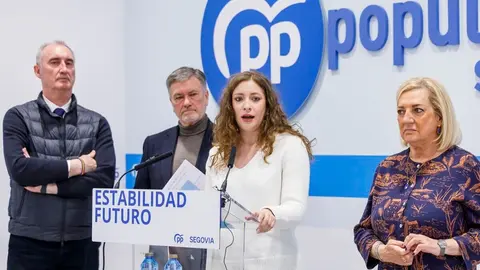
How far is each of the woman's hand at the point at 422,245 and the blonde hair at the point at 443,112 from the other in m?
0.36

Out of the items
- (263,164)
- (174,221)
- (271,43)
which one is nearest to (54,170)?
(263,164)

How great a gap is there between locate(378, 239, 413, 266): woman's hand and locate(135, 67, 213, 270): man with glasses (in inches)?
50.0

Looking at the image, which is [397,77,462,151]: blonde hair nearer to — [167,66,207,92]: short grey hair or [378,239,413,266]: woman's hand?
[378,239,413,266]: woman's hand

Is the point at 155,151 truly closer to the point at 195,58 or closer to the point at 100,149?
the point at 100,149

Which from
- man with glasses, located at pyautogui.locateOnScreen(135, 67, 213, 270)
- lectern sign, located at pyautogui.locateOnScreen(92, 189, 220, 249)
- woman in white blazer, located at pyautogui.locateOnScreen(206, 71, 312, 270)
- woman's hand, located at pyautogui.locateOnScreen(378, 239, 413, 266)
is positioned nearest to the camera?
lectern sign, located at pyautogui.locateOnScreen(92, 189, 220, 249)

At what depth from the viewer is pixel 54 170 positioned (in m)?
3.73

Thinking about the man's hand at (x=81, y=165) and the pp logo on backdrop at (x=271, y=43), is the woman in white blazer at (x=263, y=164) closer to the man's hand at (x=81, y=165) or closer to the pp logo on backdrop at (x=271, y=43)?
the man's hand at (x=81, y=165)

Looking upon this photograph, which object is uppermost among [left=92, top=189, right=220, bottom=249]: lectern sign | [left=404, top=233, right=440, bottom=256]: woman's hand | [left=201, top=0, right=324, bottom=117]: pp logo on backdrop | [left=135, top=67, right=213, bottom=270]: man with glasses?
[left=201, top=0, right=324, bottom=117]: pp logo on backdrop

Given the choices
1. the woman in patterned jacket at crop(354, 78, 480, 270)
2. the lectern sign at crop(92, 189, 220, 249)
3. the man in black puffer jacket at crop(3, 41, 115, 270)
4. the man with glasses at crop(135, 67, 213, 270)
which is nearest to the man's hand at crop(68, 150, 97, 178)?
the man in black puffer jacket at crop(3, 41, 115, 270)

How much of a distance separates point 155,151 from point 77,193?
471 mm

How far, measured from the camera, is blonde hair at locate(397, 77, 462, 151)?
2684 mm

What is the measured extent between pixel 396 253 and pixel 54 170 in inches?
75.5

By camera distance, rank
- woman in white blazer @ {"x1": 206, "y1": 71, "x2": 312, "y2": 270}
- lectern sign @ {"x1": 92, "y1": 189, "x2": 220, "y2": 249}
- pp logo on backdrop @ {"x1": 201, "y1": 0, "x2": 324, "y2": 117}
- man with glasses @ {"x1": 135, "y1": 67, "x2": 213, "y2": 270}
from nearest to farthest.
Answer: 1. lectern sign @ {"x1": 92, "y1": 189, "x2": 220, "y2": 249}
2. woman in white blazer @ {"x1": 206, "y1": 71, "x2": 312, "y2": 270}
3. man with glasses @ {"x1": 135, "y1": 67, "x2": 213, "y2": 270}
4. pp logo on backdrop @ {"x1": 201, "y1": 0, "x2": 324, "y2": 117}

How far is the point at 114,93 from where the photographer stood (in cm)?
536
